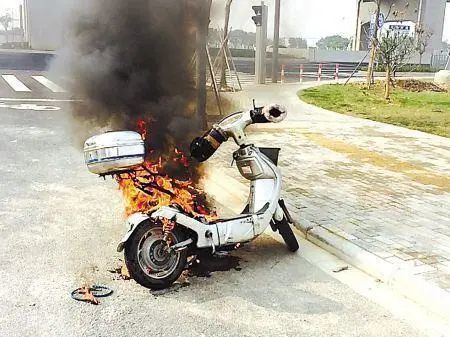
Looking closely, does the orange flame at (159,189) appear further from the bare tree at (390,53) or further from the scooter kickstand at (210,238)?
the bare tree at (390,53)

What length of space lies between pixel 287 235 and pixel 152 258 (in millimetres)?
1276

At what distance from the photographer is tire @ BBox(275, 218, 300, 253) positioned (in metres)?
4.50

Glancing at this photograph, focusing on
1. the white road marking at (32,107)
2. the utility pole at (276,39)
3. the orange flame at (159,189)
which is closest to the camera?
the orange flame at (159,189)

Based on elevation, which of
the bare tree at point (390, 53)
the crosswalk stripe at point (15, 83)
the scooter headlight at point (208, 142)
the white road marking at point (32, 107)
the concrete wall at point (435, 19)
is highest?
the concrete wall at point (435, 19)

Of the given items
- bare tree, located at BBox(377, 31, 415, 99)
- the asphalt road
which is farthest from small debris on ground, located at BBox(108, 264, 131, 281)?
bare tree, located at BBox(377, 31, 415, 99)

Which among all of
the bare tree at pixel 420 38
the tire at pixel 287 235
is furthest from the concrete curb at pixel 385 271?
the bare tree at pixel 420 38

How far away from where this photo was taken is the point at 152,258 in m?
3.80

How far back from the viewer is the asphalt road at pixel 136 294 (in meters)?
3.32

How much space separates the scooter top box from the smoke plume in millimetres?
998

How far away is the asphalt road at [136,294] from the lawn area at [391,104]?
7.43 meters

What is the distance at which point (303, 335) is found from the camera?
10.7 feet

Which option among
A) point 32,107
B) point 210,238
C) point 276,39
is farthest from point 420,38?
point 210,238

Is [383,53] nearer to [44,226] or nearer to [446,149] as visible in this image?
[446,149]

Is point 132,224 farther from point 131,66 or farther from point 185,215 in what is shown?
point 131,66
